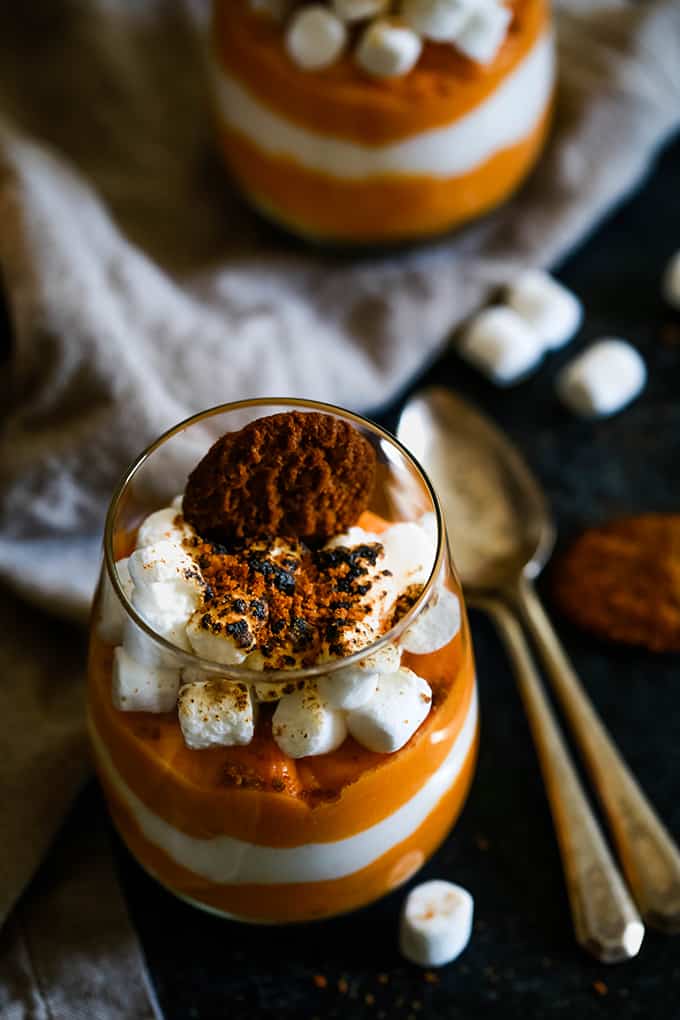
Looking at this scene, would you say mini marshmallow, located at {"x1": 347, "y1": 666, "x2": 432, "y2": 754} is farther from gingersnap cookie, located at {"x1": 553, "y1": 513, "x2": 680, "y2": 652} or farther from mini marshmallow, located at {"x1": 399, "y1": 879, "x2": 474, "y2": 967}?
gingersnap cookie, located at {"x1": 553, "y1": 513, "x2": 680, "y2": 652}

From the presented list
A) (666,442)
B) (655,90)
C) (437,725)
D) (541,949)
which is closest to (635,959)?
(541,949)

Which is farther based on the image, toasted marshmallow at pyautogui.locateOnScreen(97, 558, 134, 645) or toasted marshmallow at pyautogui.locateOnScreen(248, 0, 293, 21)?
toasted marshmallow at pyautogui.locateOnScreen(248, 0, 293, 21)

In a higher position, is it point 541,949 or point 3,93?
point 541,949

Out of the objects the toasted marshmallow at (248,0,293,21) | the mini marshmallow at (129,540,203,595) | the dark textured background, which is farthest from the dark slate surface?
the toasted marshmallow at (248,0,293,21)

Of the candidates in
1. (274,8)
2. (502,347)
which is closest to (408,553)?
(502,347)

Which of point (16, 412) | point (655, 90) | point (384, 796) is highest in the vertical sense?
point (655, 90)

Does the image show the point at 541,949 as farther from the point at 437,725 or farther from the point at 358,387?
the point at 358,387
